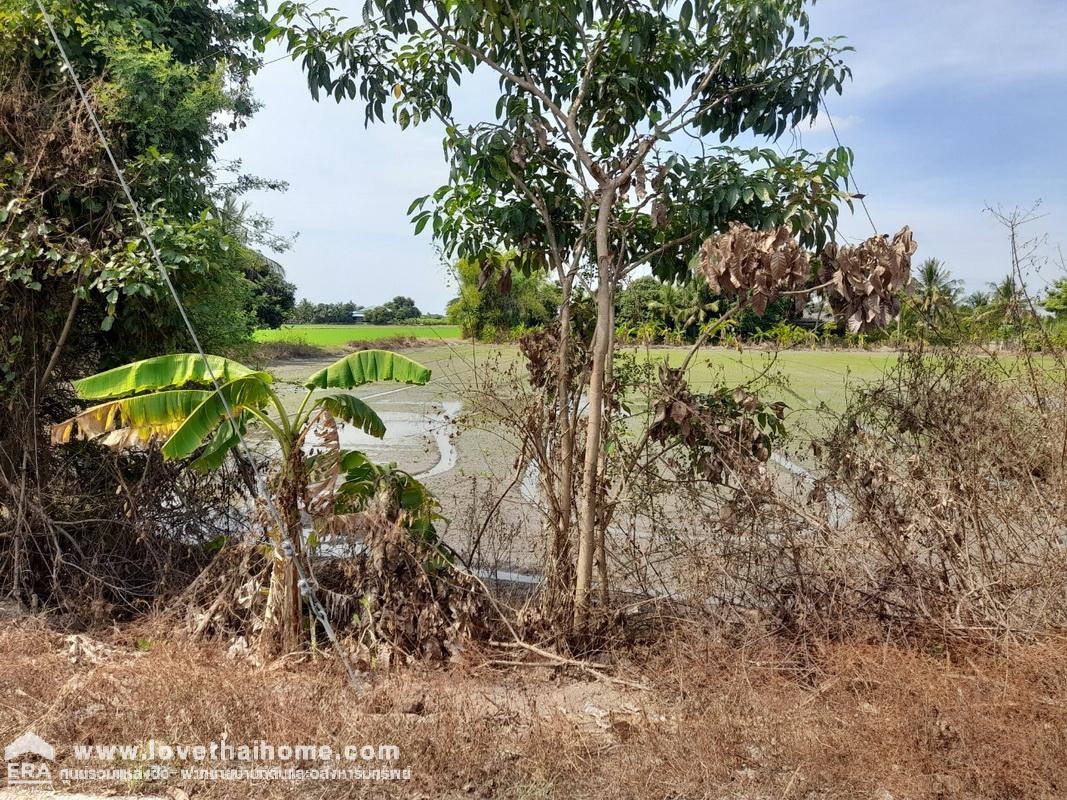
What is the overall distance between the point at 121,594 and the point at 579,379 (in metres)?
3.94

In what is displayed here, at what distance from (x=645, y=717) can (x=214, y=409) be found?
10.9 ft

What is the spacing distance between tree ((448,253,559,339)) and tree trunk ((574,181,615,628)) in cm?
97

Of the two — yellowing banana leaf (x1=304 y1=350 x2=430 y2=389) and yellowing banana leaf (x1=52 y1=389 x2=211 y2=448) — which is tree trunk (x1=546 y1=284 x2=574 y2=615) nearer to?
yellowing banana leaf (x1=304 y1=350 x2=430 y2=389)

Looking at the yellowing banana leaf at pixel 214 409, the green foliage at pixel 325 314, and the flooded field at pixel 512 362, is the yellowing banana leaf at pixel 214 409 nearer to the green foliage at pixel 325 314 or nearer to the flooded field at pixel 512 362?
the flooded field at pixel 512 362

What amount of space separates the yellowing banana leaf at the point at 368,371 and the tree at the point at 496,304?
77 centimetres

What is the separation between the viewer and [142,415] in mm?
5340

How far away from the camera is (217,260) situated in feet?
21.3

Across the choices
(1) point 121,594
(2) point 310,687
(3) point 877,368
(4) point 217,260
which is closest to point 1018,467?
(3) point 877,368

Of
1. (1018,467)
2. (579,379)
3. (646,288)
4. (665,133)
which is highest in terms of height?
(665,133)

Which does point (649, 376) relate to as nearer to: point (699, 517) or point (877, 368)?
point (699, 517)

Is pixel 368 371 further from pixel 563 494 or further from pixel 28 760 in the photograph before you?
pixel 28 760


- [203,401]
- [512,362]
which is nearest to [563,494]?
[512,362]

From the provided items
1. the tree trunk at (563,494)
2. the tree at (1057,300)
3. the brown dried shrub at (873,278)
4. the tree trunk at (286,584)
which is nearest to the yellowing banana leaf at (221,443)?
the tree trunk at (286,584)

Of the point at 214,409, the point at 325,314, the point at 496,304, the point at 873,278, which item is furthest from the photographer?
the point at 325,314
